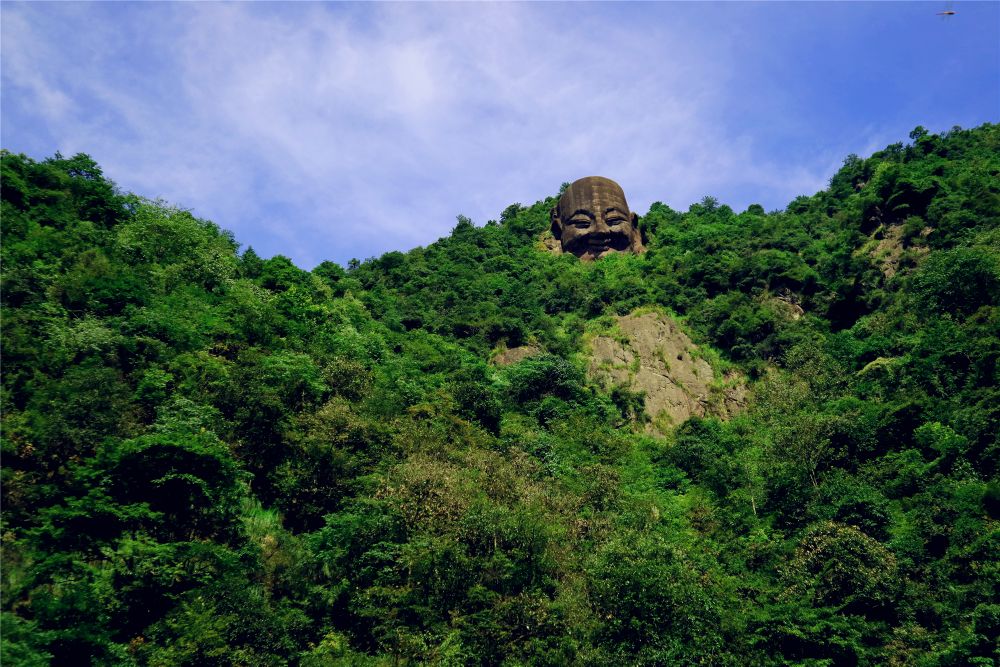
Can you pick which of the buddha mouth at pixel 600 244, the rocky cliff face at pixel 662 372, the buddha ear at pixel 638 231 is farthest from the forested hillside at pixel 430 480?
the buddha ear at pixel 638 231

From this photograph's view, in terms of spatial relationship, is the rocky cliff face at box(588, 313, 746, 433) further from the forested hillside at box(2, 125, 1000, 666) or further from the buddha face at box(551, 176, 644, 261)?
the buddha face at box(551, 176, 644, 261)

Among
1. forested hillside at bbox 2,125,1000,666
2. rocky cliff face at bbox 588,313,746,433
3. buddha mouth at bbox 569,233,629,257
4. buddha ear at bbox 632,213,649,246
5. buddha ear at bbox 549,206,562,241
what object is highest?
buddha ear at bbox 549,206,562,241

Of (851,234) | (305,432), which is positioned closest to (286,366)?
(305,432)

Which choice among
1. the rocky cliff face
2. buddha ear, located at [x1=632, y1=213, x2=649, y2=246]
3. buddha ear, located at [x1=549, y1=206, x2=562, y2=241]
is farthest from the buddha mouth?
the rocky cliff face

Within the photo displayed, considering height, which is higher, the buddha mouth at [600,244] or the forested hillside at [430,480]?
the buddha mouth at [600,244]

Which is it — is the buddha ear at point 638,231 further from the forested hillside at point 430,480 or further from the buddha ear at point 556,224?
the forested hillside at point 430,480

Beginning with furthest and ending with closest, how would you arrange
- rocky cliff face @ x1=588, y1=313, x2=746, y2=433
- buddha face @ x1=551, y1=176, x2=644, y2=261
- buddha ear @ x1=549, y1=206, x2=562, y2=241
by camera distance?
buddha ear @ x1=549, y1=206, x2=562, y2=241, buddha face @ x1=551, y1=176, x2=644, y2=261, rocky cliff face @ x1=588, y1=313, x2=746, y2=433

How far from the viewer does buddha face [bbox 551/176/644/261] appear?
277ft

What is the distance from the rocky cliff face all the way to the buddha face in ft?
70.4

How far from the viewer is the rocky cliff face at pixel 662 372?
56875mm

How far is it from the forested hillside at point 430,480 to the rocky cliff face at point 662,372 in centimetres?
160

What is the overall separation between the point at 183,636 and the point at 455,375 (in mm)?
25921

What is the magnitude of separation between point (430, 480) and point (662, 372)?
3564 centimetres

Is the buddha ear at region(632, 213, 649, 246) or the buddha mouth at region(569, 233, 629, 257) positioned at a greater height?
the buddha ear at region(632, 213, 649, 246)
